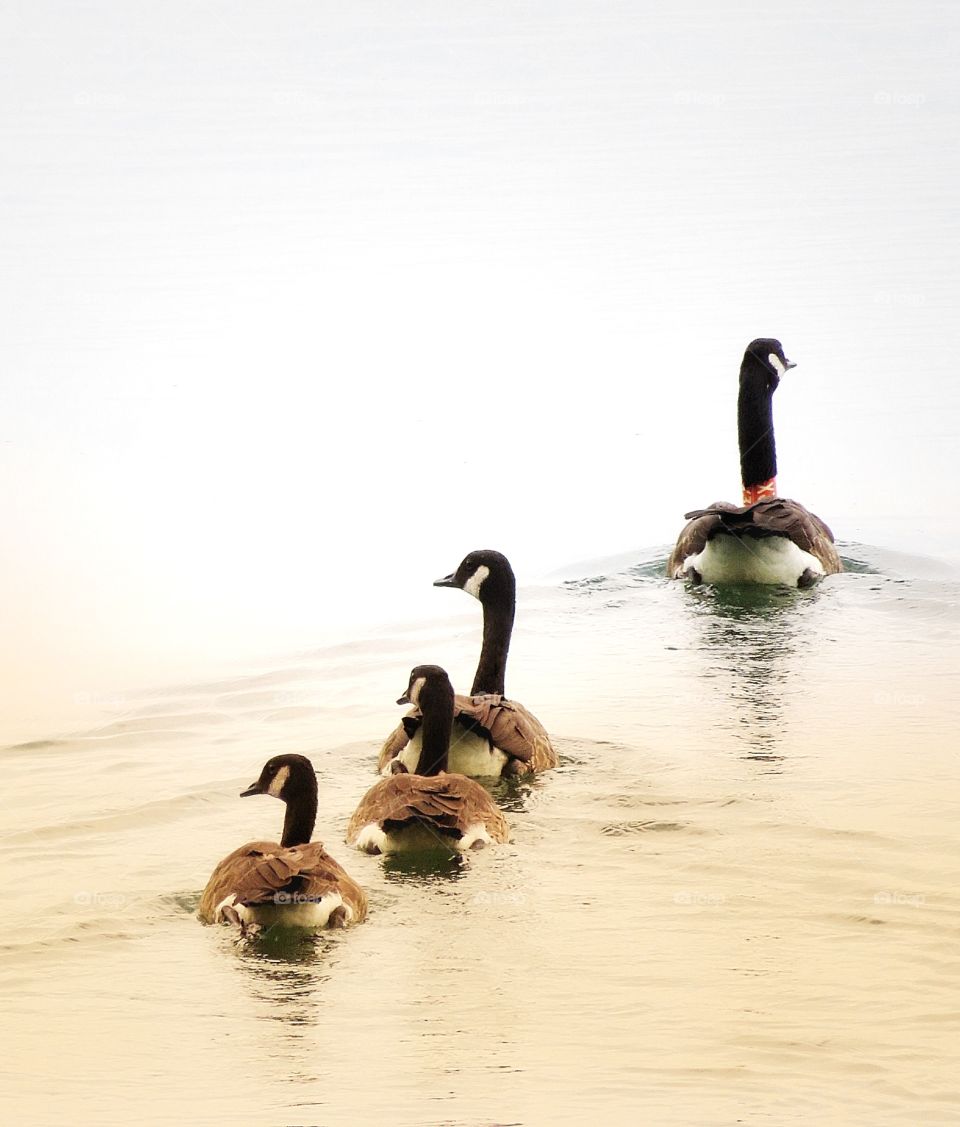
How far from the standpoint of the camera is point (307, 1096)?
Answer: 6672mm

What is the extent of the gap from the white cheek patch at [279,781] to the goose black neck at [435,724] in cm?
130

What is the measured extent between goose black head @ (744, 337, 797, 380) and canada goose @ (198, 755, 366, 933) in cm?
1051

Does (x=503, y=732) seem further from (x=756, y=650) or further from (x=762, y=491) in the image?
(x=762, y=491)

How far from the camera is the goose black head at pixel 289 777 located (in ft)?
30.1

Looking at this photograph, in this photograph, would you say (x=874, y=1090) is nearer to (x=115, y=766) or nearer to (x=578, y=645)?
(x=115, y=766)

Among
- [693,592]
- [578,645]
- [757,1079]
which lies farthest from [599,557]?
[757,1079]

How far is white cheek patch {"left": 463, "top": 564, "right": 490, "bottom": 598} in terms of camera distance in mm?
12250

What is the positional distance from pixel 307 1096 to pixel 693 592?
10.3 metres

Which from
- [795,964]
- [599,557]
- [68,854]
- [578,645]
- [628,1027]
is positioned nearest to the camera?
[628,1027]

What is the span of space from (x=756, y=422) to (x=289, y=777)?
9.89 meters

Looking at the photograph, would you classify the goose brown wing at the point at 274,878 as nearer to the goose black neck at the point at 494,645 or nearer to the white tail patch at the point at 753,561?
the goose black neck at the point at 494,645

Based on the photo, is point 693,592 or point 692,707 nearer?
point 692,707
